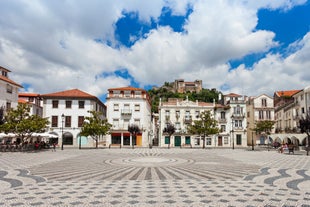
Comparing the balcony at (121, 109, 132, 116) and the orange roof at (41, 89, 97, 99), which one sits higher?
the orange roof at (41, 89, 97, 99)

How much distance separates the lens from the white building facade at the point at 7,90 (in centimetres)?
3909

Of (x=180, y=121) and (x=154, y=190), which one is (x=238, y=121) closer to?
(x=180, y=121)

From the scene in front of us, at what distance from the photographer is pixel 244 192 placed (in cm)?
928

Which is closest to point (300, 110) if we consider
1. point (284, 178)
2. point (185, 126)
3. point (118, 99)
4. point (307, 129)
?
point (307, 129)

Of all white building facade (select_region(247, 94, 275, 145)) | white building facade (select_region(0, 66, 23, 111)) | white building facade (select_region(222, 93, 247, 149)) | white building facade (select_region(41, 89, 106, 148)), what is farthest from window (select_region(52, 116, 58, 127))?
white building facade (select_region(247, 94, 275, 145))

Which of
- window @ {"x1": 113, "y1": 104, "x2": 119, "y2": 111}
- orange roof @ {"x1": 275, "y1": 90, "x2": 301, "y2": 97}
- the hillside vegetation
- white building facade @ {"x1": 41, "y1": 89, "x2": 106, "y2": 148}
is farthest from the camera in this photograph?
the hillside vegetation

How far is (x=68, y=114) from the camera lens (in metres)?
46.7

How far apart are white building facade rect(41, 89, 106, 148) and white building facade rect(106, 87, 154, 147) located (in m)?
4.44

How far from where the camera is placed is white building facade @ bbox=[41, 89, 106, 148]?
152ft

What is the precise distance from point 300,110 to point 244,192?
149 ft

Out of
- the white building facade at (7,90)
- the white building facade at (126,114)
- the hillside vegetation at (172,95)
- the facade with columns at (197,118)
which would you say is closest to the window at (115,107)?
the white building facade at (126,114)

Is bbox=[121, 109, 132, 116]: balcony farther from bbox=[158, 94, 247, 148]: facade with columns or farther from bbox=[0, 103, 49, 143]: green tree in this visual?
bbox=[0, 103, 49, 143]: green tree

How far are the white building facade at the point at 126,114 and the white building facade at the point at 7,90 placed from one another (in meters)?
17.2

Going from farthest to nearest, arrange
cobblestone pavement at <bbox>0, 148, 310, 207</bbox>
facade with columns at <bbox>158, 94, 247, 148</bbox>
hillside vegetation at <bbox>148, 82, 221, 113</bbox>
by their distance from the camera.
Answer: hillside vegetation at <bbox>148, 82, 221, 113</bbox>, facade with columns at <bbox>158, 94, 247, 148</bbox>, cobblestone pavement at <bbox>0, 148, 310, 207</bbox>
